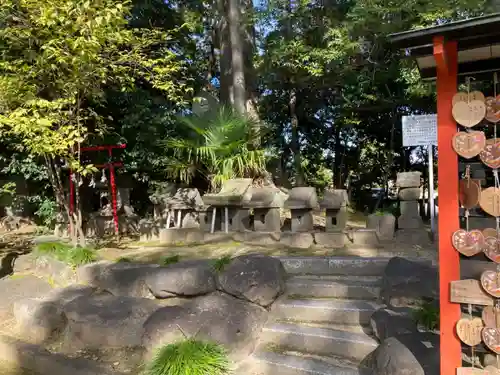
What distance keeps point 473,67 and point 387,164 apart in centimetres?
1160

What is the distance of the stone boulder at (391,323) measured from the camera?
3666mm

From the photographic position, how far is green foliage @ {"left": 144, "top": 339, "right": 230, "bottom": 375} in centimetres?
361

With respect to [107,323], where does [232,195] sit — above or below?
above

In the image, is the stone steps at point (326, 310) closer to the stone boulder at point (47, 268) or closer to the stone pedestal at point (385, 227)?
the stone pedestal at point (385, 227)

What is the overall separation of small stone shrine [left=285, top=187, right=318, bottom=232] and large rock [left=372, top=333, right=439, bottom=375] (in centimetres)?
374

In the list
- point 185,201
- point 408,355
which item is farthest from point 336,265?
point 185,201

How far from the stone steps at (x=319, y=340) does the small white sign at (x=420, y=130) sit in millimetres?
4087

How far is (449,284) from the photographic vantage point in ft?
9.18

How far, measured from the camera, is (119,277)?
211 inches

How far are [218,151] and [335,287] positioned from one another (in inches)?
180

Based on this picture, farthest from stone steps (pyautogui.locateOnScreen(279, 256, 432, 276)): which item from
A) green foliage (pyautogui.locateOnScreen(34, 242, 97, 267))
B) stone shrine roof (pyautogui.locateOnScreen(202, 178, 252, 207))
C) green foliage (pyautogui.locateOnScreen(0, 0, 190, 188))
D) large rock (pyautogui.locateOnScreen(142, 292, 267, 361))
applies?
green foliage (pyautogui.locateOnScreen(0, 0, 190, 188))

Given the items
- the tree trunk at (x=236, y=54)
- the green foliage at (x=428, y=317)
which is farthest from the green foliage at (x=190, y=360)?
the tree trunk at (x=236, y=54)

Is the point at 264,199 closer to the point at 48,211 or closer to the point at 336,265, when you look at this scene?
the point at 336,265

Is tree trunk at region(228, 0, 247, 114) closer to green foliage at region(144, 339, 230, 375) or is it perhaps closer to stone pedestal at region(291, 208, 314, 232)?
stone pedestal at region(291, 208, 314, 232)
